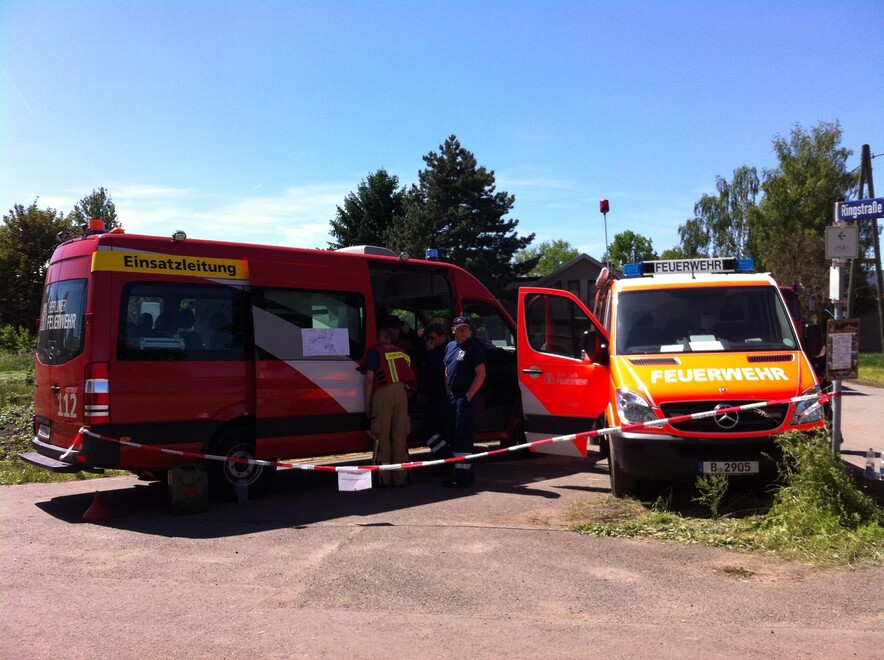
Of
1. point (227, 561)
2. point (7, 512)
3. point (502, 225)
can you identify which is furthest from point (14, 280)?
point (227, 561)

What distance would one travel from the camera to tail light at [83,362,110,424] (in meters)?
7.11

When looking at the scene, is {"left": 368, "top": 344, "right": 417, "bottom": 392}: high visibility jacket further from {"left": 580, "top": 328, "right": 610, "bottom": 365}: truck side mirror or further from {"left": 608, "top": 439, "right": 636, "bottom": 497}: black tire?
{"left": 608, "top": 439, "right": 636, "bottom": 497}: black tire

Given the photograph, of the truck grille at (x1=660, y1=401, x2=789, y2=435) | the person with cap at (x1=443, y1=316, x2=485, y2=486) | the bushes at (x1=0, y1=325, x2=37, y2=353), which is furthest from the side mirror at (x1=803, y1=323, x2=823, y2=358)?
the bushes at (x1=0, y1=325, x2=37, y2=353)

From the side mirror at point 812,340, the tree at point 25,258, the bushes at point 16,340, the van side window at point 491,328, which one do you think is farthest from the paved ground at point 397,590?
the tree at point 25,258

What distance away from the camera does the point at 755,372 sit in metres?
7.32

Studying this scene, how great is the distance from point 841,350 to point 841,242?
1.06 m

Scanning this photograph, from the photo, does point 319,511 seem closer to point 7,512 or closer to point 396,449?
point 396,449

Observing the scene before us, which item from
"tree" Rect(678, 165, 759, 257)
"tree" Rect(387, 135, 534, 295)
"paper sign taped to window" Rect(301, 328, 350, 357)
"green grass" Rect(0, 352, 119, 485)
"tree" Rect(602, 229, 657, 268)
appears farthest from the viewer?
"tree" Rect(602, 229, 657, 268)

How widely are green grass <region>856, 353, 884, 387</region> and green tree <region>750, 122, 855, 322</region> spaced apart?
6.39 m

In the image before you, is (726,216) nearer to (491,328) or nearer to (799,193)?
(799,193)

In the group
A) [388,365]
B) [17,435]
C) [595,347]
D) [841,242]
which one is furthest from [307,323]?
[17,435]

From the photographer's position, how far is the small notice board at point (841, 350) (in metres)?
7.24

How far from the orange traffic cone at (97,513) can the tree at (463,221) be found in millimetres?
36272

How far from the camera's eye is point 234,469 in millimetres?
8172
